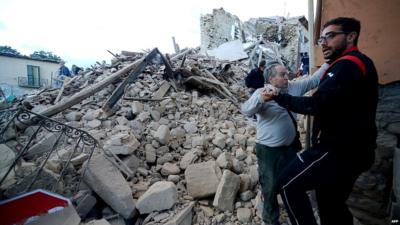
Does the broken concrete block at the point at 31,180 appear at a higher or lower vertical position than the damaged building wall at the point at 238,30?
lower

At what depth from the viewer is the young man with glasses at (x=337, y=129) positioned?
1.80m

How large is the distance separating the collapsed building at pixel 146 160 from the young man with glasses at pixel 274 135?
2.15 ft

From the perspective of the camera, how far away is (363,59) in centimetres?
184

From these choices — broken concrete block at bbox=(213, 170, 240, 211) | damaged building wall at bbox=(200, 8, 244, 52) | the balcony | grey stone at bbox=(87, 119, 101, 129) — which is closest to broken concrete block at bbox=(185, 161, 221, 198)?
broken concrete block at bbox=(213, 170, 240, 211)

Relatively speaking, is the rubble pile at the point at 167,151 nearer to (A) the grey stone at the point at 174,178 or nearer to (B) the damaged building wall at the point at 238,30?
(A) the grey stone at the point at 174,178

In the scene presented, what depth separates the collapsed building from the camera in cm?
313

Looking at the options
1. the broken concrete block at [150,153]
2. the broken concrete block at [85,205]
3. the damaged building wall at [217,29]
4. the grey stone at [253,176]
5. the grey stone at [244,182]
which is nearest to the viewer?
the broken concrete block at [85,205]

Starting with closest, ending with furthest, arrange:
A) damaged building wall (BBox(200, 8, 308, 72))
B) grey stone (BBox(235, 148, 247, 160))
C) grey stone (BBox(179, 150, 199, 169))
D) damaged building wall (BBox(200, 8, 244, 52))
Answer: grey stone (BBox(179, 150, 199, 169)) → grey stone (BBox(235, 148, 247, 160)) → damaged building wall (BBox(200, 8, 308, 72)) → damaged building wall (BBox(200, 8, 244, 52))

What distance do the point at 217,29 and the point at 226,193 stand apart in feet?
62.5

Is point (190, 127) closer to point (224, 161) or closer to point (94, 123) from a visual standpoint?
point (224, 161)

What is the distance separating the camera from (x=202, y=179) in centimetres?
372

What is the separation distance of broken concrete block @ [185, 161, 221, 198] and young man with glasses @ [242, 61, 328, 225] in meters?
0.93

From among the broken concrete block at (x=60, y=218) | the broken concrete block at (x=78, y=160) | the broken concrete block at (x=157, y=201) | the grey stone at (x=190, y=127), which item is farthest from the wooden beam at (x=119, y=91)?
the broken concrete block at (x=60, y=218)

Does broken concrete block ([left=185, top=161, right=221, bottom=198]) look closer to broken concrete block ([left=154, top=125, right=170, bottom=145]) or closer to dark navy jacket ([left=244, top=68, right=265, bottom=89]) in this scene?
broken concrete block ([left=154, top=125, right=170, bottom=145])
